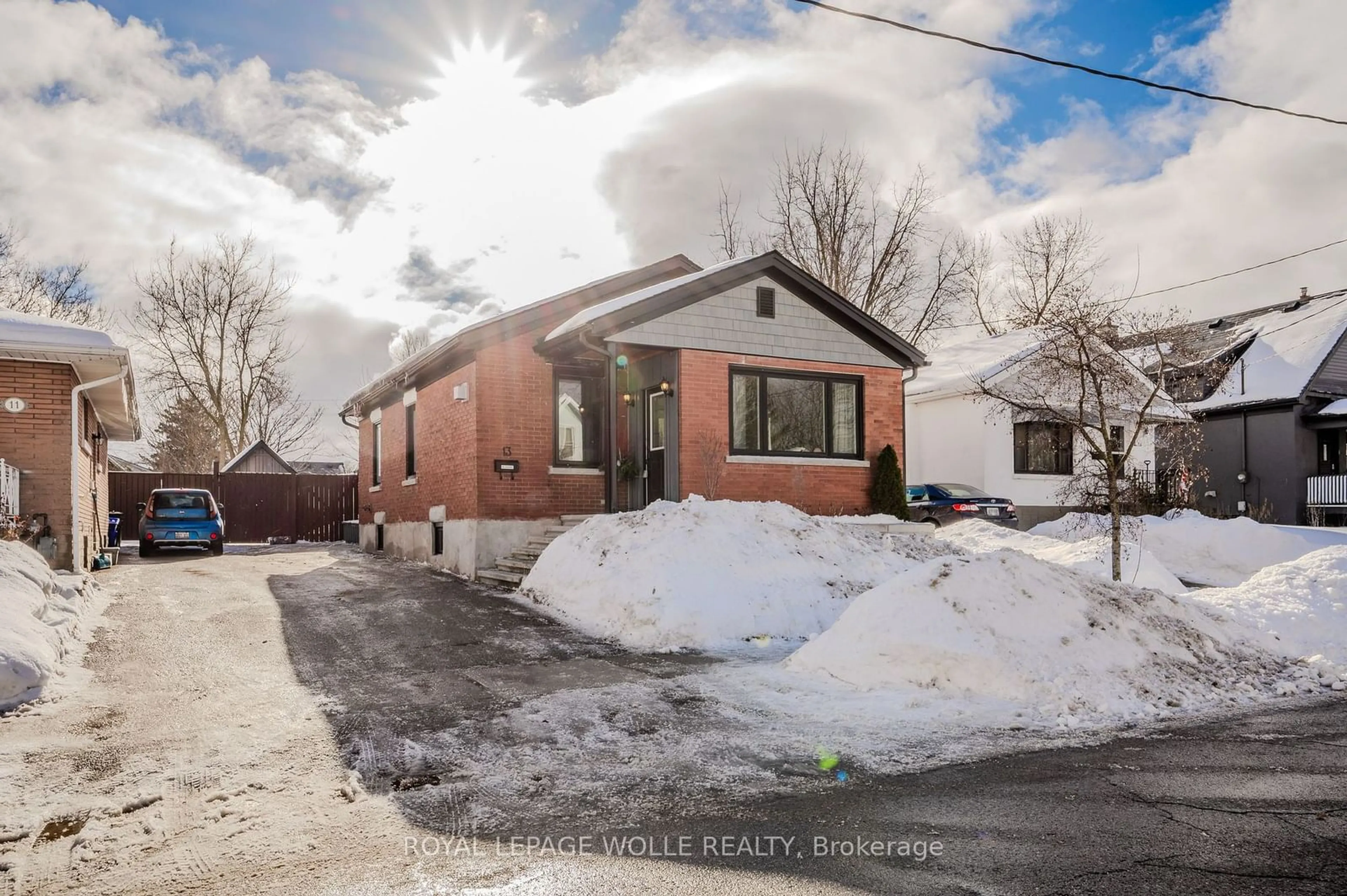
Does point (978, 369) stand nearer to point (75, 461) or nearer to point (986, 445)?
point (986, 445)

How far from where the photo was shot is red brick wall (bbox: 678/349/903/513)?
13852 mm

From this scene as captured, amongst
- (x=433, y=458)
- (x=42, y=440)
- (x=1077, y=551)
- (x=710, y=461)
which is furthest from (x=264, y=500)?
(x=1077, y=551)

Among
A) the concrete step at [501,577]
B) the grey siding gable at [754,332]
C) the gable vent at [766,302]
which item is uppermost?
the gable vent at [766,302]

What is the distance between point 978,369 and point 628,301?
13438mm

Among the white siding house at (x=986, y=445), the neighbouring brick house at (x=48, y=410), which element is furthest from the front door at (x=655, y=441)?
the white siding house at (x=986, y=445)

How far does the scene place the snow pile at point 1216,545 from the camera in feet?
50.5

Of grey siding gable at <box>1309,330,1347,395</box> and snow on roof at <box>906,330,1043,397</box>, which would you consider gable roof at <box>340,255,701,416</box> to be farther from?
grey siding gable at <box>1309,330,1347,395</box>

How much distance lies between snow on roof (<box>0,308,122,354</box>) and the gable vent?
9.47m

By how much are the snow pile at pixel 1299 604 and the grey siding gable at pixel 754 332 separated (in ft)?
23.7

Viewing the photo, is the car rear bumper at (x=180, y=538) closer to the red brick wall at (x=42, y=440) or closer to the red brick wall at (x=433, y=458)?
the red brick wall at (x=433, y=458)

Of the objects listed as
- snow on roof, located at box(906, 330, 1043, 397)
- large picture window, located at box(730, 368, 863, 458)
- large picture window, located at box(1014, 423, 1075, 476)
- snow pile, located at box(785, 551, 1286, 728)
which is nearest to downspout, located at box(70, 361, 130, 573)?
large picture window, located at box(730, 368, 863, 458)

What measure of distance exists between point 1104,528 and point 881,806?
11.7 meters

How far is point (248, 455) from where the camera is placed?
107 feet

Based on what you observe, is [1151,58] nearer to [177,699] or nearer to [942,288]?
[177,699]
